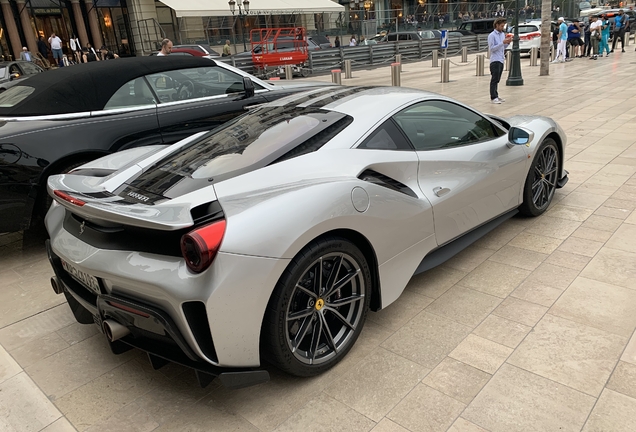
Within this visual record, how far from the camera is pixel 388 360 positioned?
9.42ft

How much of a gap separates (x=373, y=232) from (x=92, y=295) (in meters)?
1.61

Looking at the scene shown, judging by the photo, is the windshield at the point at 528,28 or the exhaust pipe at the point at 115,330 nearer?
the exhaust pipe at the point at 115,330

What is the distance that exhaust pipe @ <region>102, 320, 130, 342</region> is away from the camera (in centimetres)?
249

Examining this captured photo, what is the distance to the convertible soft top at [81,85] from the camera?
4.94 metres

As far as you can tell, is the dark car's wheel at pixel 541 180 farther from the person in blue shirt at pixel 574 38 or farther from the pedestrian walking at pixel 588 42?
the pedestrian walking at pixel 588 42

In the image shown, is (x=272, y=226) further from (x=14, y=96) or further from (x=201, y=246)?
(x=14, y=96)

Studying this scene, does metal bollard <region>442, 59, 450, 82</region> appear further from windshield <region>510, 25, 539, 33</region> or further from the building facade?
the building facade

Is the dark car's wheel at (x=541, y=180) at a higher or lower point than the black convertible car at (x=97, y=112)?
lower

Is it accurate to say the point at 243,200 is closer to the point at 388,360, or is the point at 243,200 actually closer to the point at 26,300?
the point at 388,360

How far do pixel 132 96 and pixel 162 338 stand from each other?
3.73 metres

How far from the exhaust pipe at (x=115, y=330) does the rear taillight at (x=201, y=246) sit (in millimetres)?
596

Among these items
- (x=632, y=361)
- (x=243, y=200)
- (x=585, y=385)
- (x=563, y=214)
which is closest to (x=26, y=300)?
(x=243, y=200)

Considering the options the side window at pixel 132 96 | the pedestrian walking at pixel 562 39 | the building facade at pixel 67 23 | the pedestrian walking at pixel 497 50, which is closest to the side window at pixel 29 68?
the side window at pixel 132 96

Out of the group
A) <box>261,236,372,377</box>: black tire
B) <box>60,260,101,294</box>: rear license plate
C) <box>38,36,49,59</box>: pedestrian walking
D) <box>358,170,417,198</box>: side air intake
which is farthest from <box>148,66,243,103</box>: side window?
<box>38,36,49,59</box>: pedestrian walking
